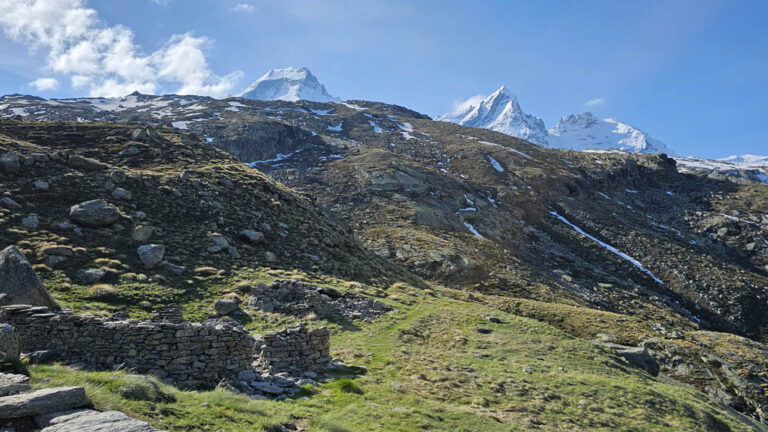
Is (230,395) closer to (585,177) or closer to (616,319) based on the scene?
(616,319)

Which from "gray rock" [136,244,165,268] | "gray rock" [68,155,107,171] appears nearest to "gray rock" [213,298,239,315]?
"gray rock" [136,244,165,268]

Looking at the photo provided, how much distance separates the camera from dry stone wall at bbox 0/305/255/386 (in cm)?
1047

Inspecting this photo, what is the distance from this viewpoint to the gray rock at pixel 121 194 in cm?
2678

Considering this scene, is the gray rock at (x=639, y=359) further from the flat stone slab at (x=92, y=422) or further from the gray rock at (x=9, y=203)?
the gray rock at (x=9, y=203)

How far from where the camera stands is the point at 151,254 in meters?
21.3

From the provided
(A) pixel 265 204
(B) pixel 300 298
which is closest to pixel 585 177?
(A) pixel 265 204

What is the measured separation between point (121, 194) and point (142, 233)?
587 cm

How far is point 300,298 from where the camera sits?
22.3 meters

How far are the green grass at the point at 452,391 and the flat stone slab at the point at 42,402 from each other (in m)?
0.49

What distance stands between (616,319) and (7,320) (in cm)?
3994

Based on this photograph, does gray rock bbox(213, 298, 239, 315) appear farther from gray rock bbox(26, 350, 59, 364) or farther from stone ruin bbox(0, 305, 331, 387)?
gray rock bbox(26, 350, 59, 364)

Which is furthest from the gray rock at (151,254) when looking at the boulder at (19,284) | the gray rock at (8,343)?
the gray rock at (8,343)

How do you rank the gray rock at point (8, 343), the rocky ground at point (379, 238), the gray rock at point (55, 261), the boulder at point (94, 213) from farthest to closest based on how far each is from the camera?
the boulder at point (94, 213) < the rocky ground at point (379, 238) < the gray rock at point (55, 261) < the gray rock at point (8, 343)

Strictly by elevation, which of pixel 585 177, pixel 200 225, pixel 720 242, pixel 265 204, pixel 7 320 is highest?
pixel 585 177
